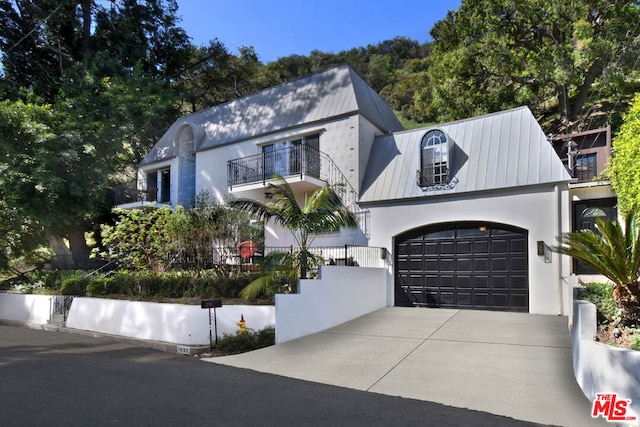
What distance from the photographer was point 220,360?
8078mm

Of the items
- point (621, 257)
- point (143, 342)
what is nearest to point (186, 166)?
point (143, 342)

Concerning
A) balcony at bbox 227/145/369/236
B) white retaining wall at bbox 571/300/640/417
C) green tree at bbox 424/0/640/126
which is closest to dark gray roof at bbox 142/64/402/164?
balcony at bbox 227/145/369/236

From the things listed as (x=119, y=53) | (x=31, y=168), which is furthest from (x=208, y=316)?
(x=119, y=53)

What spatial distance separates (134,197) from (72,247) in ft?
14.8

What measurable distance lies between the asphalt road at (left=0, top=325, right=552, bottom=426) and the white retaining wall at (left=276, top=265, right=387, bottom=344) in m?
2.15

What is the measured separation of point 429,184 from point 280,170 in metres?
5.96

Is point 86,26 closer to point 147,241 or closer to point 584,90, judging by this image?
point 147,241

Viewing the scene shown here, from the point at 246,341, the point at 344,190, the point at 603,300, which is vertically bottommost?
the point at 246,341

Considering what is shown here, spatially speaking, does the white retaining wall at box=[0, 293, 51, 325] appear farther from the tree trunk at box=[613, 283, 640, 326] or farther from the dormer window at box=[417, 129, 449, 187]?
the tree trunk at box=[613, 283, 640, 326]

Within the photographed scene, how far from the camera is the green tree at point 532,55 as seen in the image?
1778 cm

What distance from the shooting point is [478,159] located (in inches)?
493

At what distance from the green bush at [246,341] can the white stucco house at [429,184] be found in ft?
17.7

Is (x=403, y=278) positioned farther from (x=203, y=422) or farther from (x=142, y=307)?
(x=203, y=422)

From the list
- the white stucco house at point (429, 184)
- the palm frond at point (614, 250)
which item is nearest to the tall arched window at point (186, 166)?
the white stucco house at point (429, 184)
